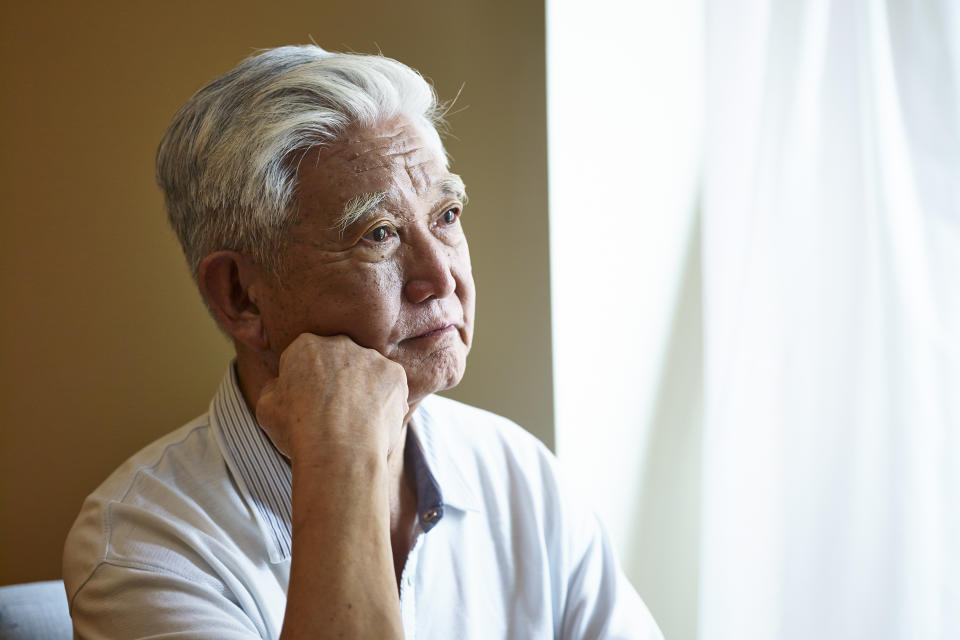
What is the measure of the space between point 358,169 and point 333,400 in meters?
0.36

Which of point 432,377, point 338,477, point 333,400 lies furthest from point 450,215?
point 338,477

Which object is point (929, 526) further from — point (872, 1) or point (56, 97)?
point (56, 97)

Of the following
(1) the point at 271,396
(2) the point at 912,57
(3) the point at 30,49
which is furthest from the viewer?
(3) the point at 30,49

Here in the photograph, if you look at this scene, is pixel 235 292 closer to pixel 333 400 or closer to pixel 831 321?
pixel 333 400

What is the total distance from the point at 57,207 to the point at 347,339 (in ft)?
2.71

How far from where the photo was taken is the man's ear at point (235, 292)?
4.50 ft

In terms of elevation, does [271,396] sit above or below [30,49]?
below

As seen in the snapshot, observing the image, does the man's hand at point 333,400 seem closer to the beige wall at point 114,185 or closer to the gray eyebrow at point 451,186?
the gray eyebrow at point 451,186

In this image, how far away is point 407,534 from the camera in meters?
1.48

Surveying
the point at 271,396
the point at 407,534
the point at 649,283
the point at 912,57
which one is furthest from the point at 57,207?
the point at 912,57

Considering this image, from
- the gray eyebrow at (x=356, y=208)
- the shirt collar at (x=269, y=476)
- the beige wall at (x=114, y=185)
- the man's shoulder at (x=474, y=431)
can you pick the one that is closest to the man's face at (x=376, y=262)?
the gray eyebrow at (x=356, y=208)

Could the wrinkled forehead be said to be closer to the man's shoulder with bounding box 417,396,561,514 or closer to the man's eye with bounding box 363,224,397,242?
the man's eye with bounding box 363,224,397,242

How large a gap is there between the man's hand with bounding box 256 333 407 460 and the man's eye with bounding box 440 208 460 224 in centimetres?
27

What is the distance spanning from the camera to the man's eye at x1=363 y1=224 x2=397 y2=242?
Result: 130 centimetres
